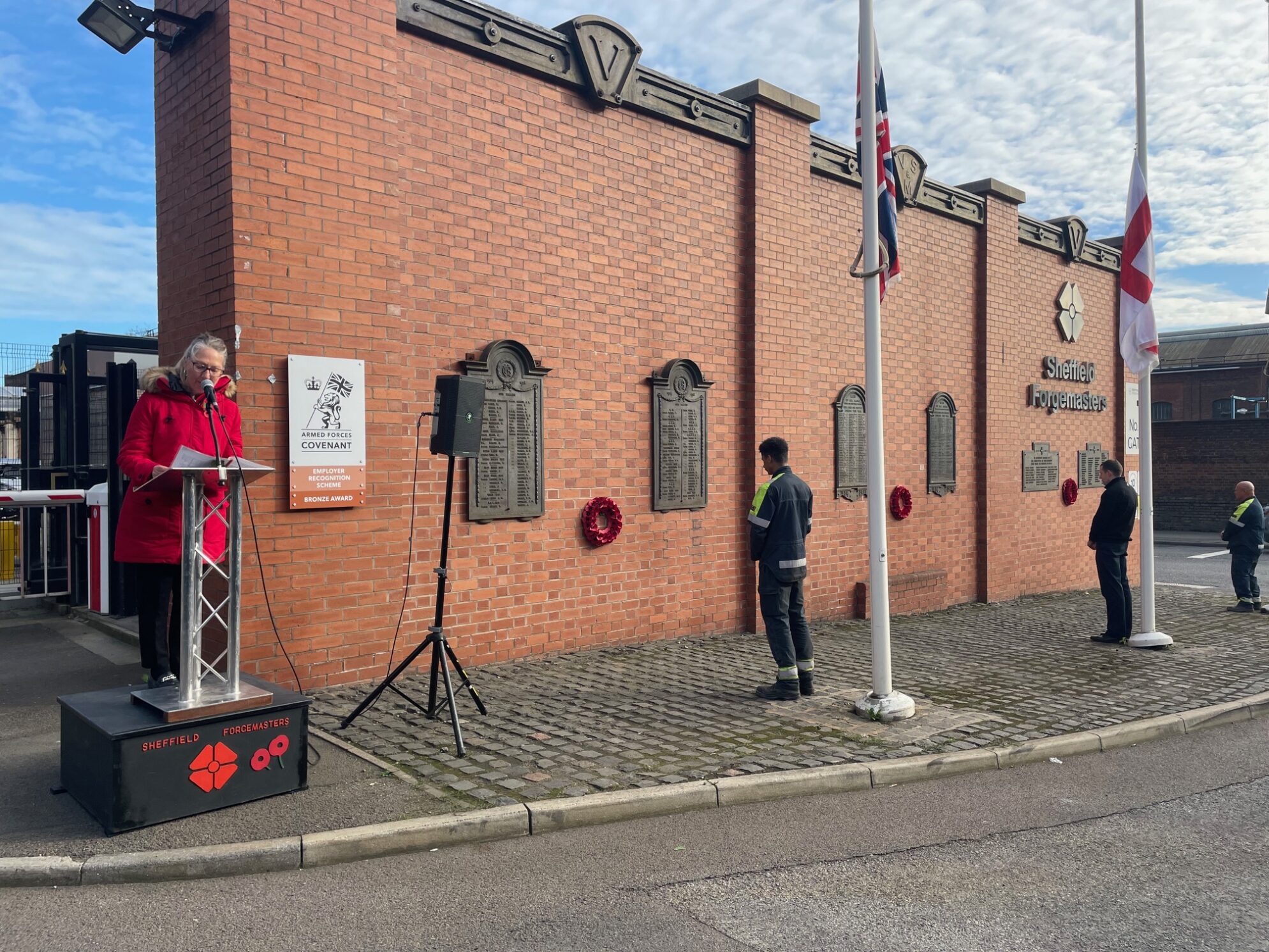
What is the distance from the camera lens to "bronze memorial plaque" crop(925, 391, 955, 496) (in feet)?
42.3

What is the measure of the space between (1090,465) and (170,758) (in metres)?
15.9

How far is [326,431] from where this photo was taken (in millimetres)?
6961

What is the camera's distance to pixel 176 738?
4465 millimetres

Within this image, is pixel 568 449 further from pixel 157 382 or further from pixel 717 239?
pixel 157 382

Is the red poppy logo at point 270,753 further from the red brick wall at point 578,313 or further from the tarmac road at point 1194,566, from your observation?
the tarmac road at point 1194,566

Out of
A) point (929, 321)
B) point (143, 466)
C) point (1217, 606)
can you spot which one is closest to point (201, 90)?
point (143, 466)

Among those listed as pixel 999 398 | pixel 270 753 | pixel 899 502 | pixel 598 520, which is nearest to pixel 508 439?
pixel 598 520

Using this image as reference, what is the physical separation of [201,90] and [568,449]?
4.02m

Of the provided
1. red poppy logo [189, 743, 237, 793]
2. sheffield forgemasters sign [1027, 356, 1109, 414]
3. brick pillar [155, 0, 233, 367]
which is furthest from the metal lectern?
sheffield forgemasters sign [1027, 356, 1109, 414]

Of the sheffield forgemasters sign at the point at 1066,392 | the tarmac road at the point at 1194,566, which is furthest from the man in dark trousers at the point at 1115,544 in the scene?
the tarmac road at the point at 1194,566

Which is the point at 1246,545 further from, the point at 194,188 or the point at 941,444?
the point at 194,188

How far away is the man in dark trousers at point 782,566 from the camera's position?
23.9 ft

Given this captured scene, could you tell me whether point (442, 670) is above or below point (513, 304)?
below

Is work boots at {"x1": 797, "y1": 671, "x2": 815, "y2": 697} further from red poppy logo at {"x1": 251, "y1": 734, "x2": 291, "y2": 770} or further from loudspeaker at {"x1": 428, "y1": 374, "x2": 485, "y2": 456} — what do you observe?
red poppy logo at {"x1": 251, "y1": 734, "x2": 291, "y2": 770}
